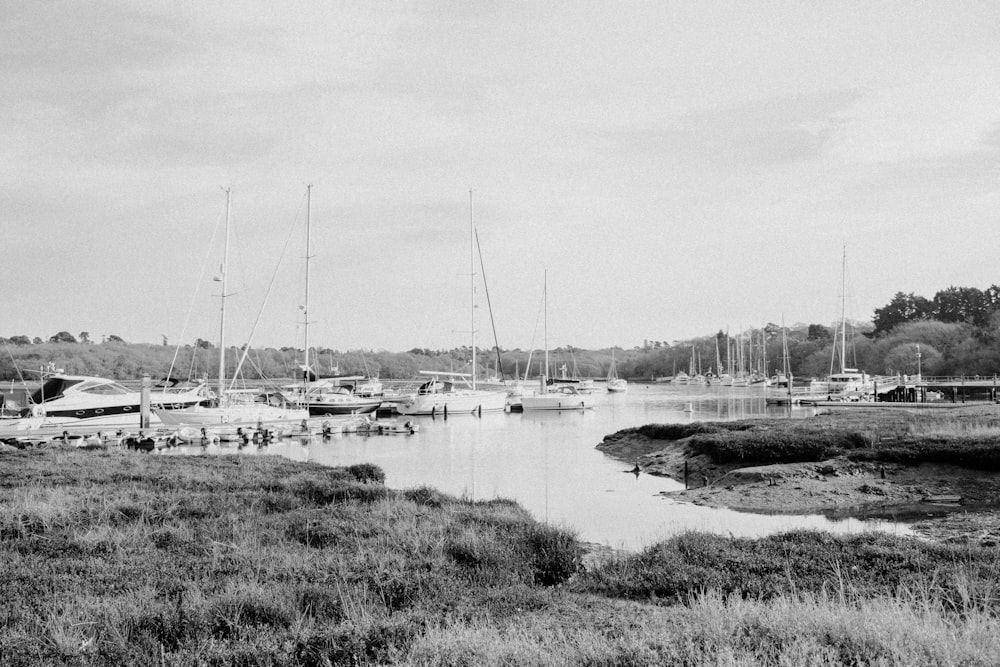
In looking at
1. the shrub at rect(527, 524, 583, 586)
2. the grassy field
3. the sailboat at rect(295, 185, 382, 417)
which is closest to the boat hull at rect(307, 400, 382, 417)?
the sailboat at rect(295, 185, 382, 417)

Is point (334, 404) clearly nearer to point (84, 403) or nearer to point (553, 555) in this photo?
point (84, 403)

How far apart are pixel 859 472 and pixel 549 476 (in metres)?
11.2

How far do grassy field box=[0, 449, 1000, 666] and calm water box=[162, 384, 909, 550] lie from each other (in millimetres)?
3999

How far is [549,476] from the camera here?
1182 inches

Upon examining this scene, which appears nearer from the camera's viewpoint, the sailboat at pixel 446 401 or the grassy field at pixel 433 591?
the grassy field at pixel 433 591

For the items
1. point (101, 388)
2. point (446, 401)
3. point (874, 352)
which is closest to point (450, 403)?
point (446, 401)

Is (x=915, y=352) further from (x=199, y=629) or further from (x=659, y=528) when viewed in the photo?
(x=199, y=629)

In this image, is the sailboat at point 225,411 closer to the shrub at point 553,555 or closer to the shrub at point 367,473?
the shrub at point 367,473

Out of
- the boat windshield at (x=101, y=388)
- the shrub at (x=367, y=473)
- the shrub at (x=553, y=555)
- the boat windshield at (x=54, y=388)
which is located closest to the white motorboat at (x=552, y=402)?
the boat windshield at (x=101, y=388)

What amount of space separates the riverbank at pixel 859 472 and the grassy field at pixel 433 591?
716 centimetres

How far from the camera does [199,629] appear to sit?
7.84 m

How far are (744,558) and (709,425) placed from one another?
28133 mm

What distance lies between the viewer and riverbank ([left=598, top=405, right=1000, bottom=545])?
20234 mm

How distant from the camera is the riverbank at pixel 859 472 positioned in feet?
66.4
